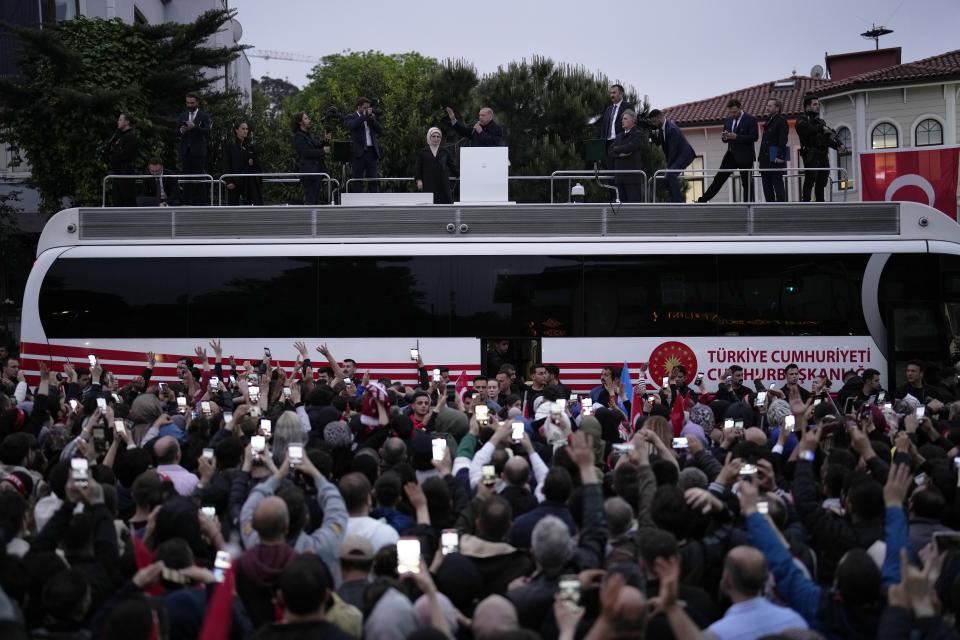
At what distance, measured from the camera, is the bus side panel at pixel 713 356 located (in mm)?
16969

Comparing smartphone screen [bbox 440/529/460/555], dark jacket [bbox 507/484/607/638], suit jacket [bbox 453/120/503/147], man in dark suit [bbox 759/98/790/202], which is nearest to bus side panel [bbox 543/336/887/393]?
man in dark suit [bbox 759/98/790/202]

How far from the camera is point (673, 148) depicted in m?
18.5

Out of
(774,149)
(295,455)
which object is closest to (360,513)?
(295,455)

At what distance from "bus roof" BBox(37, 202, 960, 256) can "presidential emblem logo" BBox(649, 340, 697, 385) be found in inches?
64.8

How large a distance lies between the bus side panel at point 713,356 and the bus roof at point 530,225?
156 centimetres

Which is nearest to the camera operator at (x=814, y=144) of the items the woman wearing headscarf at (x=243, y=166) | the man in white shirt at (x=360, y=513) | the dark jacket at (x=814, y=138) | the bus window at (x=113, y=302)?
the dark jacket at (x=814, y=138)

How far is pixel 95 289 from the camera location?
17344mm

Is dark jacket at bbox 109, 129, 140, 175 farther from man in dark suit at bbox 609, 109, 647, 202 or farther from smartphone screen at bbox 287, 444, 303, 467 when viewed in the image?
smartphone screen at bbox 287, 444, 303, 467

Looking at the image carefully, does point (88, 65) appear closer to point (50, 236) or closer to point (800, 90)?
point (50, 236)

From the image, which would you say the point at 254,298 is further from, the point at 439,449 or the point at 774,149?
the point at 439,449

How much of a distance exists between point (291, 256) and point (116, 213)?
9.25ft

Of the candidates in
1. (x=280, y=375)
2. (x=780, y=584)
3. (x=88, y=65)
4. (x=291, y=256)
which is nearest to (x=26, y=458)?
(x=280, y=375)

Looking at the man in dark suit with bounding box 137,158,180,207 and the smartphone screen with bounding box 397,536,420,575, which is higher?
the man in dark suit with bounding box 137,158,180,207

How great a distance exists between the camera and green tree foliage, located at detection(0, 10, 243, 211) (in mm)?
24828
